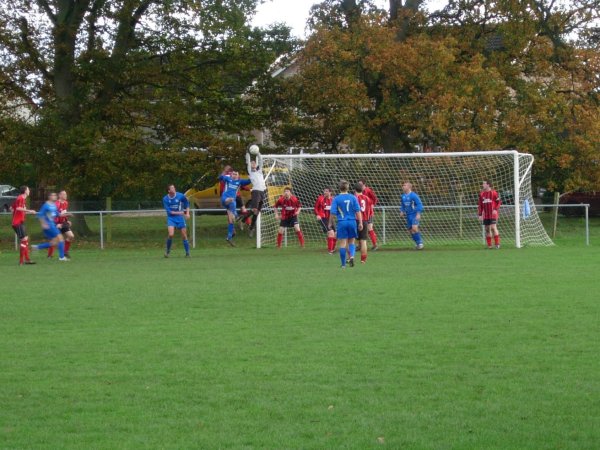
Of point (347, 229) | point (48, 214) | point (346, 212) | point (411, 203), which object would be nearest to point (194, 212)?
point (411, 203)

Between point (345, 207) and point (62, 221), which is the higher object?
point (345, 207)

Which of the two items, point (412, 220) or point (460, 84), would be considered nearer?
point (412, 220)

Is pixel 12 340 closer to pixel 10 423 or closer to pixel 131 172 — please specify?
pixel 10 423

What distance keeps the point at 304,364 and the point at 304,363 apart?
5 centimetres

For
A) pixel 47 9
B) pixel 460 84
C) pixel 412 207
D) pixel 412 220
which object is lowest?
pixel 412 220

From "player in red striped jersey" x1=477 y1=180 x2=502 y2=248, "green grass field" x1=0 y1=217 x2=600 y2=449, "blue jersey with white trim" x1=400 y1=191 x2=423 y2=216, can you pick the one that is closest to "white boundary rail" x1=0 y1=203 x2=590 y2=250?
"player in red striped jersey" x1=477 y1=180 x2=502 y2=248

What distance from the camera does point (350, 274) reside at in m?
17.9

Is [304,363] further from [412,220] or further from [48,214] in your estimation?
[412,220]

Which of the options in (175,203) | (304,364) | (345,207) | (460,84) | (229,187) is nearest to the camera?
(304,364)

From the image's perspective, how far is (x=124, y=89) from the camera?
Result: 33.2 meters

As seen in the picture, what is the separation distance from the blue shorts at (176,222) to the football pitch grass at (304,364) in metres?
7.28

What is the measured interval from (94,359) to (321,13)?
28.5 meters

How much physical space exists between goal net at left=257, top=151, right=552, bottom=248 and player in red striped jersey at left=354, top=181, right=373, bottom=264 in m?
4.18

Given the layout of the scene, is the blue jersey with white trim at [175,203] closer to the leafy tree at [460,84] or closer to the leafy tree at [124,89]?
the leafy tree at [124,89]
